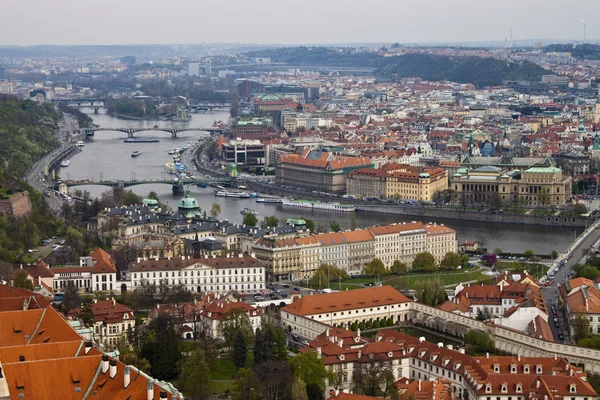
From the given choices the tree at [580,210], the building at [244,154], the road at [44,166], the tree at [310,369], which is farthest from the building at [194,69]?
the tree at [310,369]

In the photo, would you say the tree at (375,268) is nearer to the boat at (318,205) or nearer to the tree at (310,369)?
the tree at (310,369)

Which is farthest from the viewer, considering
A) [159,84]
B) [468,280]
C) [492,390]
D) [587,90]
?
[159,84]

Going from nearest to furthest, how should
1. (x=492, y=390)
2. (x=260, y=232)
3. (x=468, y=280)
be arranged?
(x=492, y=390) → (x=468, y=280) → (x=260, y=232)

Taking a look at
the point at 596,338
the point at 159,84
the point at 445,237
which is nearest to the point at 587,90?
the point at 159,84

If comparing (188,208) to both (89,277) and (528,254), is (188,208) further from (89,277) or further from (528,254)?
(528,254)

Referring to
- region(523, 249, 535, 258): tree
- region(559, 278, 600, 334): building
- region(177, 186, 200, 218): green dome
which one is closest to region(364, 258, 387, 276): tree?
region(523, 249, 535, 258): tree

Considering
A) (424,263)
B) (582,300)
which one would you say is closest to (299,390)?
(582,300)

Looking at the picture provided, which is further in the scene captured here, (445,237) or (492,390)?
(445,237)

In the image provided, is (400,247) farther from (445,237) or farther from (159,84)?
(159,84)
